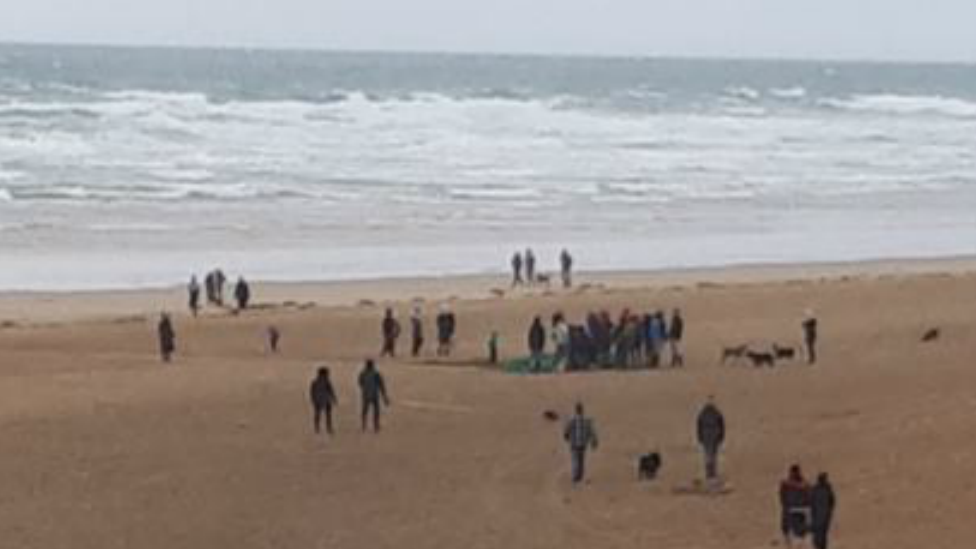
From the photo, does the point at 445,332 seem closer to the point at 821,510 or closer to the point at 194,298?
the point at 194,298

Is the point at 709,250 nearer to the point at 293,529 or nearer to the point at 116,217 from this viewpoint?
the point at 116,217

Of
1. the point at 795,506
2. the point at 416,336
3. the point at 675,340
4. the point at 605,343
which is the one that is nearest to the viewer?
the point at 795,506

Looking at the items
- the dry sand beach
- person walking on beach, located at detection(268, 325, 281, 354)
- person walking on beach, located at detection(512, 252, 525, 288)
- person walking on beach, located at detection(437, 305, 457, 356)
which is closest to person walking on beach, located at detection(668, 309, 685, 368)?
the dry sand beach

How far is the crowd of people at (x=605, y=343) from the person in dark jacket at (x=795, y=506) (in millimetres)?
10296

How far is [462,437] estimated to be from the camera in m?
22.9

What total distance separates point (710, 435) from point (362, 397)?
5060 mm

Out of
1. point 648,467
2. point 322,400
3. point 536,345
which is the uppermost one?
point 536,345

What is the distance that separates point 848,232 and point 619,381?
82.1 feet

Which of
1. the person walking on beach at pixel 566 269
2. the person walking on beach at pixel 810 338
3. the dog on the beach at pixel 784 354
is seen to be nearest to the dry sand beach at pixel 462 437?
the person walking on beach at pixel 810 338

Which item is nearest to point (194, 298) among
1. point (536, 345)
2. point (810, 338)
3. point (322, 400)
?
point (536, 345)

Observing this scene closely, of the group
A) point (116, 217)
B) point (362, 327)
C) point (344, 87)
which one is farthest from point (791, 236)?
point (344, 87)

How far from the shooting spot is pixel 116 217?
49.1 metres

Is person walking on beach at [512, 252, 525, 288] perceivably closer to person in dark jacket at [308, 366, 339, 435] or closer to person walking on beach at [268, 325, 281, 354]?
person walking on beach at [268, 325, 281, 354]

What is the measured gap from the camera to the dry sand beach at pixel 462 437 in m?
18.6
